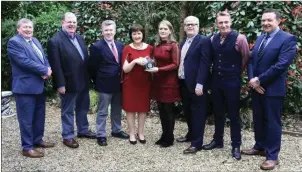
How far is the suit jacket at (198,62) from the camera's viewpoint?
5008mm

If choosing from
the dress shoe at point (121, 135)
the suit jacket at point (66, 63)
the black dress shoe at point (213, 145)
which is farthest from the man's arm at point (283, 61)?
the suit jacket at point (66, 63)

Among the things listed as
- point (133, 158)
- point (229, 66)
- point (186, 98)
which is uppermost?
point (229, 66)

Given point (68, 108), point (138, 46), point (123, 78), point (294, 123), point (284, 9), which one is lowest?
point (294, 123)

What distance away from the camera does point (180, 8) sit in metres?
8.09

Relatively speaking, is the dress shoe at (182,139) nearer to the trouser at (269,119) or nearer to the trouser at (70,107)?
the trouser at (269,119)

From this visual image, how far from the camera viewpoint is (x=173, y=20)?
8344mm

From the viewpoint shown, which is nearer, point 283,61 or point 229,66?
point 283,61

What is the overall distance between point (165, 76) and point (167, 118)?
60 centimetres

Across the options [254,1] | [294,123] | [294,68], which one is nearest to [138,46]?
[254,1]

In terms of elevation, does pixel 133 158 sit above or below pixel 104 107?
below

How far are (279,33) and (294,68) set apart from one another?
2.11 m

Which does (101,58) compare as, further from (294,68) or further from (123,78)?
(294,68)

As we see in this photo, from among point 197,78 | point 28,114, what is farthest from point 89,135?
point 197,78

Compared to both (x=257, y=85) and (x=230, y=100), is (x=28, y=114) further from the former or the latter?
(x=257, y=85)
